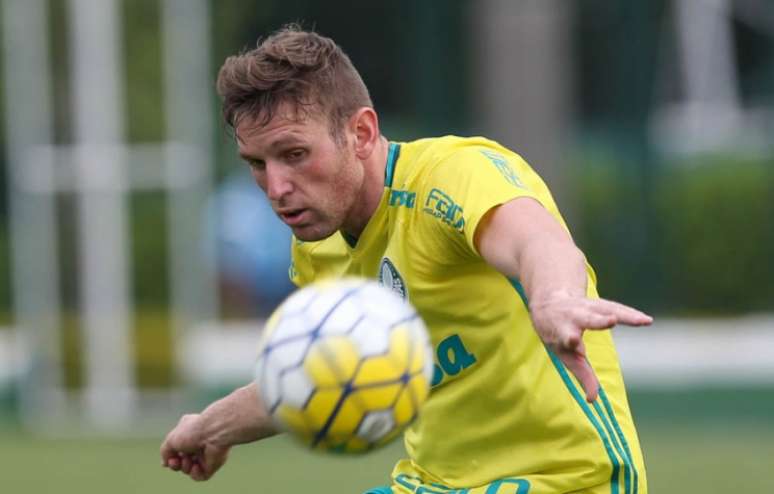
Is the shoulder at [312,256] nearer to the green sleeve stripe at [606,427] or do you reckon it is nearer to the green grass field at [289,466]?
the green sleeve stripe at [606,427]

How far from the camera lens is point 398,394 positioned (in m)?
4.38

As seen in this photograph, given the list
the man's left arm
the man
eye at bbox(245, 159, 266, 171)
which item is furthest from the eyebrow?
the man's left arm

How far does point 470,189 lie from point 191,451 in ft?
5.01

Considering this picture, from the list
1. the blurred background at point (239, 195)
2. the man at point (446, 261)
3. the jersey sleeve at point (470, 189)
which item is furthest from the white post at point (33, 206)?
the jersey sleeve at point (470, 189)

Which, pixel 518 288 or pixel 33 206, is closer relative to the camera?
pixel 518 288

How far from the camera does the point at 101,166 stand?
50.5 feet

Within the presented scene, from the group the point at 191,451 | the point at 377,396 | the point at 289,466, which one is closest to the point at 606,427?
the point at 377,396

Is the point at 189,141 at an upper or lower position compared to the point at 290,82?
lower

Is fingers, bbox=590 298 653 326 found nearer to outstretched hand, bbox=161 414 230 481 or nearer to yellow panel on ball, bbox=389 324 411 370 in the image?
yellow panel on ball, bbox=389 324 411 370

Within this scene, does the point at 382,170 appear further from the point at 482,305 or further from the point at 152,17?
the point at 152,17

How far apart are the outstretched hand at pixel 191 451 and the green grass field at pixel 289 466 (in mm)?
4489

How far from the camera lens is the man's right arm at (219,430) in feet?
18.4

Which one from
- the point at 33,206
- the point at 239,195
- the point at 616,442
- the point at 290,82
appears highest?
the point at 290,82

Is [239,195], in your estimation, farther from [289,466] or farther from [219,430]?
[219,430]
